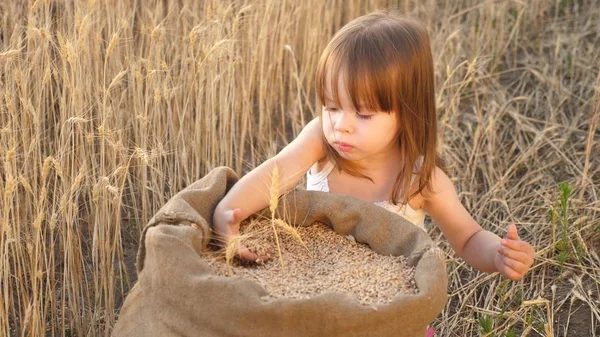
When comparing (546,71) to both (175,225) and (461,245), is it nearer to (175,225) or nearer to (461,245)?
(461,245)

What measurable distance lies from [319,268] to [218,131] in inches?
50.4

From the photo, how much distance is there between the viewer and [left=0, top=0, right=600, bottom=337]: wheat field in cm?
229

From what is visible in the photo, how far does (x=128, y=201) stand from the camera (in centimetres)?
291

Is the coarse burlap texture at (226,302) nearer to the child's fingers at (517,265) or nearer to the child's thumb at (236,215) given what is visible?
the child's thumb at (236,215)

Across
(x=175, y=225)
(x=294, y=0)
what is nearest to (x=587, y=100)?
(x=294, y=0)

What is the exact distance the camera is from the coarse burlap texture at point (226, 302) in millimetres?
1630

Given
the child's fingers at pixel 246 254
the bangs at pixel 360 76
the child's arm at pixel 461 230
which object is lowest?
the child's arm at pixel 461 230

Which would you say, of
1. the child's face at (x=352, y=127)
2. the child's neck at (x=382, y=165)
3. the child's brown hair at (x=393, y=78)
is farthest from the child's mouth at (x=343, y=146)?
the child's neck at (x=382, y=165)

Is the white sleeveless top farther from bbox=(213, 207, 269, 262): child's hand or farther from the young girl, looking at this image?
bbox=(213, 207, 269, 262): child's hand

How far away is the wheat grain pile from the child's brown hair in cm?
33

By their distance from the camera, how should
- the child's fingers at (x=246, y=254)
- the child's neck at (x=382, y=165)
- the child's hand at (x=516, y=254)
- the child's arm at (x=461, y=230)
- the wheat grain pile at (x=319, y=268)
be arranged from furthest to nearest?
the child's neck at (x=382, y=165) < the child's arm at (x=461, y=230) < the child's hand at (x=516, y=254) < the child's fingers at (x=246, y=254) < the wheat grain pile at (x=319, y=268)

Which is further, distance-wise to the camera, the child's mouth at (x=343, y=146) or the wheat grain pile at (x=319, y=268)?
the child's mouth at (x=343, y=146)

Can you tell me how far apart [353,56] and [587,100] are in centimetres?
199

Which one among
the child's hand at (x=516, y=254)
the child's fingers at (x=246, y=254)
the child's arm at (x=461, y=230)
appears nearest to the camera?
the child's fingers at (x=246, y=254)
